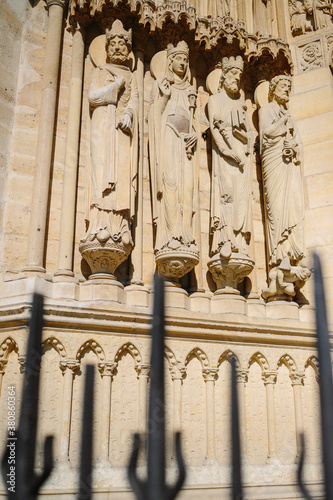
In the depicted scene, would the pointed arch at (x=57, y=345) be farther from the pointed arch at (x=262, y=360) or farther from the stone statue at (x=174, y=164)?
the pointed arch at (x=262, y=360)

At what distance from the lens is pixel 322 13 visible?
237 inches

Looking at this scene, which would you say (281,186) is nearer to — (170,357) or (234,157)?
(234,157)

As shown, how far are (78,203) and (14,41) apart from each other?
1.63m

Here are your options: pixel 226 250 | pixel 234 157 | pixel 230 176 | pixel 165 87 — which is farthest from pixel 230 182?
pixel 165 87

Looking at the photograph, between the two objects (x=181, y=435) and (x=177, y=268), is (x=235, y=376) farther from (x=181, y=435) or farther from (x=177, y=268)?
(x=177, y=268)

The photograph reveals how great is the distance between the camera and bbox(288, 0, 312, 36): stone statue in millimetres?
6043

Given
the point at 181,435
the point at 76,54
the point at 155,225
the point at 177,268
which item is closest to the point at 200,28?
the point at 76,54

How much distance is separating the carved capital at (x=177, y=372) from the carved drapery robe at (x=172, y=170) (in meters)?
0.95

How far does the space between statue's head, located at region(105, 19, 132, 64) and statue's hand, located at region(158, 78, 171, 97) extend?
38 centimetres

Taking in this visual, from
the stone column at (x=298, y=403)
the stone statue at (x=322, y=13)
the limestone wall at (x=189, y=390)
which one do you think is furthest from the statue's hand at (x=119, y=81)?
the stone column at (x=298, y=403)

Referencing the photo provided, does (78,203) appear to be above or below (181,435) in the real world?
above

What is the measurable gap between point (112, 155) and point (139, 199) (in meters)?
0.55

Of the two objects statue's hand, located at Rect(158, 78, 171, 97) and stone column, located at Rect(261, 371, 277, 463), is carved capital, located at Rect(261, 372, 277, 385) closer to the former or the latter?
stone column, located at Rect(261, 371, 277, 463)

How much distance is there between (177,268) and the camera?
439 centimetres
